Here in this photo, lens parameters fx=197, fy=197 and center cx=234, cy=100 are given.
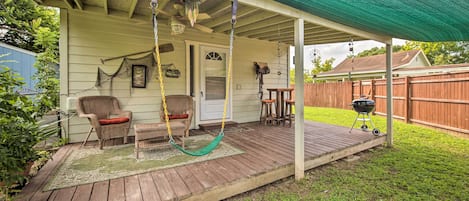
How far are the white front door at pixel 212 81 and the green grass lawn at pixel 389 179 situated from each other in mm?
2906

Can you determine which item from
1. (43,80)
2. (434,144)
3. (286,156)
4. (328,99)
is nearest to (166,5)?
(286,156)

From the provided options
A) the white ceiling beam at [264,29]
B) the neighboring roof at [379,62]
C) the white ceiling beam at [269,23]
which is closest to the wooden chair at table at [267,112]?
the white ceiling beam at [264,29]

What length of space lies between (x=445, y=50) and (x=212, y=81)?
27488 millimetres

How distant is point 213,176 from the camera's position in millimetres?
2285

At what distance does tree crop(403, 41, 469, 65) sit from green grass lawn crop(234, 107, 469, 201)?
858 inches

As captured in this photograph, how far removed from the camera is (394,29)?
325 cm

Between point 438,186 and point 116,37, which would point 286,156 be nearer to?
point 438,186

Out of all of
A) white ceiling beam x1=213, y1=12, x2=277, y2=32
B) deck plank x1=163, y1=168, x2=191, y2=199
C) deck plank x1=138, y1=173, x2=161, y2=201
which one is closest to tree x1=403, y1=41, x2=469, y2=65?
white ceiling beam x1=213, y1=12, x2=277, y2=32

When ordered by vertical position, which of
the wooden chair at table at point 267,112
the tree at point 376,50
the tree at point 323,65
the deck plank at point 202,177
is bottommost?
the deck plank at point 202,177

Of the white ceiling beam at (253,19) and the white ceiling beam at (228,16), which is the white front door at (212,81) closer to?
the white ceiling beam at (253,19)

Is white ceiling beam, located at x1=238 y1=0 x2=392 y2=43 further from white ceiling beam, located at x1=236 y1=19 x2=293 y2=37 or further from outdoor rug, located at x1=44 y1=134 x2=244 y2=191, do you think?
outdoor rug, located at x1=44 y1=134 x2=244 y2=191

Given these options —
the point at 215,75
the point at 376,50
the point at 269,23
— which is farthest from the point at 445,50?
the point at 215,75

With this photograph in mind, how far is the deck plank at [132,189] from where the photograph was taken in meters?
1.85

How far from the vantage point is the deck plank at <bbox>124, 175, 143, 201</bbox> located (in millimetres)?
1847
